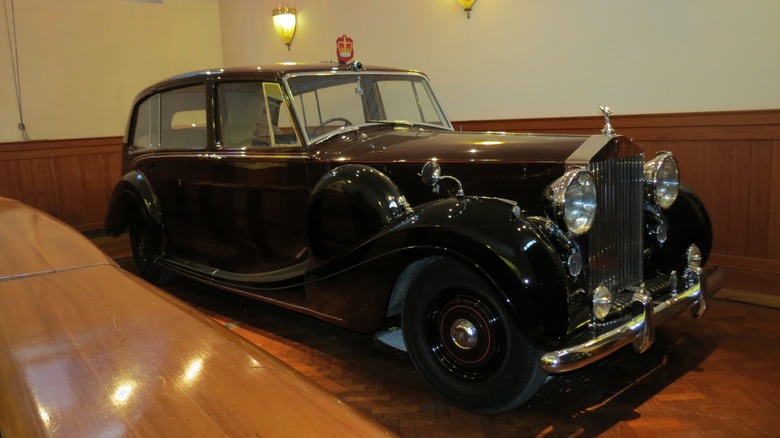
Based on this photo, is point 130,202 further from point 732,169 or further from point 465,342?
point 732,169

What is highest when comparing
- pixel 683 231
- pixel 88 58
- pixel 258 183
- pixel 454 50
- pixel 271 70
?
pixel 88 58

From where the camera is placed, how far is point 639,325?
2246 mm

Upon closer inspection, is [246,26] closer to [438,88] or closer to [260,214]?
[438,88]

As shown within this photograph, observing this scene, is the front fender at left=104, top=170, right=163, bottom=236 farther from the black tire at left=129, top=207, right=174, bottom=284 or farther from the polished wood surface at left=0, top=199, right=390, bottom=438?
the polished wood surface at left=0, top=199, right=390, bottom=438

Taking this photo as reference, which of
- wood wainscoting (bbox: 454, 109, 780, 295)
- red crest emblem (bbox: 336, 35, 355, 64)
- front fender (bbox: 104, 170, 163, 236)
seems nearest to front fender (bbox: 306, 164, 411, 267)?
red crest emblem (bbox: 336, 35, 355, 64)

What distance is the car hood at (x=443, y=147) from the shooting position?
259 cm

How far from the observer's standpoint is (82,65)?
6.42 m

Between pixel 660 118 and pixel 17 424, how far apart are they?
168 inches

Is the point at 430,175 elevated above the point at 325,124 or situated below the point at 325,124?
below

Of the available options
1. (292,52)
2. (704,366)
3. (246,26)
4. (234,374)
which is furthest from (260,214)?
(246,26)

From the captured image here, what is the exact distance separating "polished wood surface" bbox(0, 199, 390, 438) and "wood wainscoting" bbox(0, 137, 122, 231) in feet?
18.8

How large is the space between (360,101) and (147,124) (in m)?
1.81

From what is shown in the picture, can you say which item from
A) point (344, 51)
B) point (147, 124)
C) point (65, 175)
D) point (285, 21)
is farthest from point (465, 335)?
point (65, 175)

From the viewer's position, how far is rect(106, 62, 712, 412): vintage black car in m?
2.22
